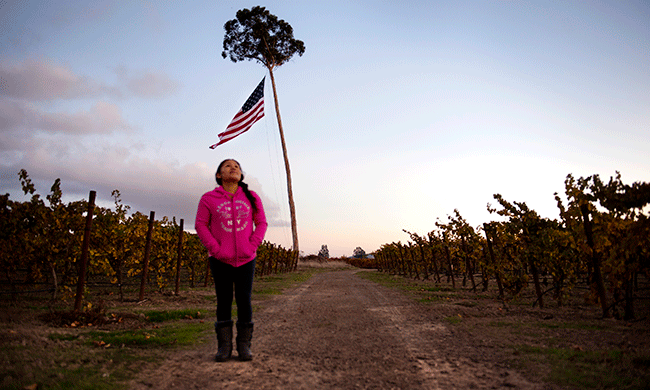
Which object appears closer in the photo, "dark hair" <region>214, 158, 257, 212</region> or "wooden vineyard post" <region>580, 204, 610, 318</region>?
"dark hair" <region>214, 158, 257, 212</region>

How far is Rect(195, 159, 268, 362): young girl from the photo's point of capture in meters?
3.64

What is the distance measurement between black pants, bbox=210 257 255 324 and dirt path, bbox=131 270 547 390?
480mm

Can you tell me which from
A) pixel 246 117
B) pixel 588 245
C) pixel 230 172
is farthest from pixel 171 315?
pixel 246 117

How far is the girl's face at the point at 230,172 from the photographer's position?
389cm

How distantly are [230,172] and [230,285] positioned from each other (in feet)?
3.79

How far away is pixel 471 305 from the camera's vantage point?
9.19 m

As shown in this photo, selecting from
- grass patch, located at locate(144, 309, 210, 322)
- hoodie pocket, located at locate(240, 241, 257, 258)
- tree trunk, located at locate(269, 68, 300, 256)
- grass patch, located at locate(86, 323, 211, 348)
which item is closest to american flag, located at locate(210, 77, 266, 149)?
grass patch, located at locate(144, 309, 210, 322)

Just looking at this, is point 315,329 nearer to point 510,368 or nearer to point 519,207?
point 510,368

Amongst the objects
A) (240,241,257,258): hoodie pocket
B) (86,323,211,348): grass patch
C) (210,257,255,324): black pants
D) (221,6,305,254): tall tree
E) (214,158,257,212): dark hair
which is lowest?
(86,323,211,348): grass patch

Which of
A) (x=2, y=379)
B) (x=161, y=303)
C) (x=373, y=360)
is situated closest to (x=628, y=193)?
(x=373, y=360)

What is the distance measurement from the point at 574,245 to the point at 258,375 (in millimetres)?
7528

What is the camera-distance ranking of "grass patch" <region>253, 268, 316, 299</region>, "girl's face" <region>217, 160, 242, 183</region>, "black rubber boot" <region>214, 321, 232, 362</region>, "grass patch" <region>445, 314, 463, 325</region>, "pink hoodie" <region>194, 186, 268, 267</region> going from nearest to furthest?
1. "pink hoodie" <region>194, 186, 268, 267</region>
2. "black rubber boot" <region>214, 321, 232, 362</region>
3. "girl's face" <region>217, 160, 242, 183</region>
4. "grass patch" <region>445, 314, 463, 325</region>
5. "grass patch" <region>253, 268, 316, 299</region>

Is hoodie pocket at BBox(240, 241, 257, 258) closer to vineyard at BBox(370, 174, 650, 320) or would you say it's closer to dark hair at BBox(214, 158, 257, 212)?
dark hair at BBox(214, 158, 257, 212)

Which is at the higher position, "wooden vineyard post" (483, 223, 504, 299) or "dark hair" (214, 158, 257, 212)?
"dark hair" (214, 158, 257, 212)
